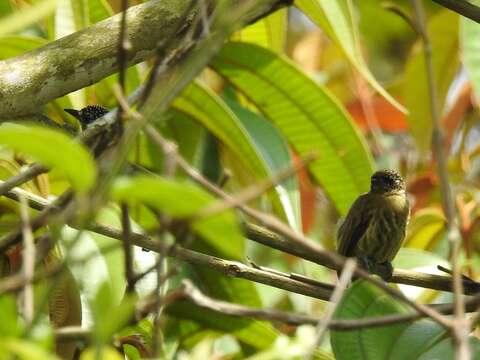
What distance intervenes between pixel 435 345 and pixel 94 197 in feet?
3.78

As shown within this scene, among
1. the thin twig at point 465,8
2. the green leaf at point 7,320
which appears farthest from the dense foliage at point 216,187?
the thin twig at point 465,8

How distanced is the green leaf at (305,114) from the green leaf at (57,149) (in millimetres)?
2186

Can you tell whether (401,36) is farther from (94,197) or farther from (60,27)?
(94,197)

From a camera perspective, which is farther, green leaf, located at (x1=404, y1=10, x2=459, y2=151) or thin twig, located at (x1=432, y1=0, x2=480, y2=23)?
green leaf, located at (x1=404, y1=10, x2=459, y2=151)

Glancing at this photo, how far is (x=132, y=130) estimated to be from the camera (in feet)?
4.17

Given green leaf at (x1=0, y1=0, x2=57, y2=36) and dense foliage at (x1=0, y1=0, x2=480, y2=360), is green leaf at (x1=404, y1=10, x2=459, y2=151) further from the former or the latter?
green leaf at (x1=0, y1=0, x2=57, y2=36)

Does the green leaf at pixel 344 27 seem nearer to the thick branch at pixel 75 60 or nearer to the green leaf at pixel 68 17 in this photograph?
the thick branch at pixel 75 60

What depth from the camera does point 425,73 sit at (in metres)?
4.09

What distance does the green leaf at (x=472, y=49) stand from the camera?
8.66ft

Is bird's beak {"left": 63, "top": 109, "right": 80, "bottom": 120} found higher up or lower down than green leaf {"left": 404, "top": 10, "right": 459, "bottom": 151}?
lower down

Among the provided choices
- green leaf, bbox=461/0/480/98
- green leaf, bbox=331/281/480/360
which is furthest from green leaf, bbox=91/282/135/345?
green leaf, bbox=461/0/480/98

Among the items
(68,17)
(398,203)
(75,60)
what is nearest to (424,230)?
(398,203)

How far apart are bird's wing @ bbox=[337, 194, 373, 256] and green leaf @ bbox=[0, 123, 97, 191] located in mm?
2603

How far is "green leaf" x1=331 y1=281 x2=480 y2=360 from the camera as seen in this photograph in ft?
6.96
